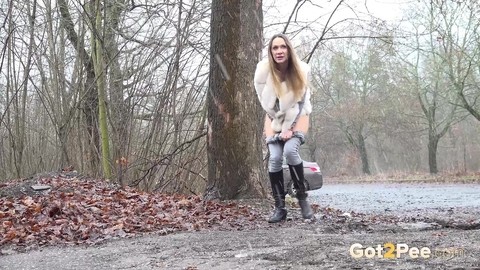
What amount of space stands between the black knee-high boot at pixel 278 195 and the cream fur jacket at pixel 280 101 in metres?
0.53

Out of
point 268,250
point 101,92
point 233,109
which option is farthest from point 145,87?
point 268,250

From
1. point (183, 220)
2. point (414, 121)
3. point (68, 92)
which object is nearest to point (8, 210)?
point (183, 220)

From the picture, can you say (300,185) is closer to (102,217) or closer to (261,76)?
(261,76)

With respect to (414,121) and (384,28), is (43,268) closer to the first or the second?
(384,28)

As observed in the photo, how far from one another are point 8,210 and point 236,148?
2.80 metres

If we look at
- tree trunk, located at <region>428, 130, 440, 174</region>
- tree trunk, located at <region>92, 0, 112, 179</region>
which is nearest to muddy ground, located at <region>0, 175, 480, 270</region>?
tree trunk, located at <region>92, 0, 112, 179</region>

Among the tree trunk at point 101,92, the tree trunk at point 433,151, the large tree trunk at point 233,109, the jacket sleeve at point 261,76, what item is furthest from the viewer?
the tree trunk at point 433,151

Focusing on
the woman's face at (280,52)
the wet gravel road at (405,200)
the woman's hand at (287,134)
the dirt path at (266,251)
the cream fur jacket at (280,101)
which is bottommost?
the wet gravel road at (405,200)

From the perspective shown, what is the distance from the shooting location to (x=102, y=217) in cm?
682

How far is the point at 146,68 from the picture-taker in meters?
11.6

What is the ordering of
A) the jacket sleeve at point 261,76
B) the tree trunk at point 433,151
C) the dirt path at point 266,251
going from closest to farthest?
the dirt path at point 266,251 < the jacket sleeve at point 261,76 < the tree trunk at point 433,151

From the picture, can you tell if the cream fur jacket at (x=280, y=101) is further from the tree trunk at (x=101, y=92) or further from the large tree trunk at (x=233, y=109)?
the tree trunk at (x=101, y=92)

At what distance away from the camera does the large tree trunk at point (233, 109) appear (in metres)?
7.44

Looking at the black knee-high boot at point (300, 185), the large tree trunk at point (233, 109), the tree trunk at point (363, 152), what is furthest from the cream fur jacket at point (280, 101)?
the tree trunk at point (363, 152)
